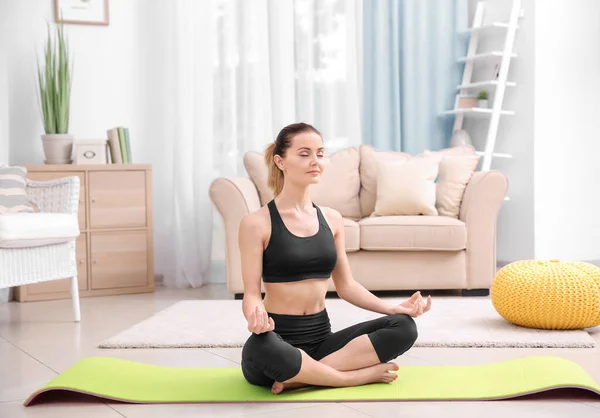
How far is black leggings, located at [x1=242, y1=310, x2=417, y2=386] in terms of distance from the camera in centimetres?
196

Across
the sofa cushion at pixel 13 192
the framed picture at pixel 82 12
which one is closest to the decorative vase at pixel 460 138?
the framed picture at pixel 82 12

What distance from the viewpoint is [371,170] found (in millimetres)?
4598

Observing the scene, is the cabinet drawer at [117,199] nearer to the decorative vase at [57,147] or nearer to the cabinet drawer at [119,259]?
the cabinet drawer at [119,259]

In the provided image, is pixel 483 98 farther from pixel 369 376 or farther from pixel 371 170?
pixel 369 376

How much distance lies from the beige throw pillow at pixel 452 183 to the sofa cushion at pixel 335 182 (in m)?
0.49

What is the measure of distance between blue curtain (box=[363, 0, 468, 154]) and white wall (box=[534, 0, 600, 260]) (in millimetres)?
635

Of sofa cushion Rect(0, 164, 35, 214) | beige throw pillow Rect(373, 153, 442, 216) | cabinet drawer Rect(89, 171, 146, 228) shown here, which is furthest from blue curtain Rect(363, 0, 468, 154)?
sofa cushion Rect(0, 164, 35, 214)

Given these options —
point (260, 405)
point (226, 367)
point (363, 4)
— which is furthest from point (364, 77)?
point (260, 405)

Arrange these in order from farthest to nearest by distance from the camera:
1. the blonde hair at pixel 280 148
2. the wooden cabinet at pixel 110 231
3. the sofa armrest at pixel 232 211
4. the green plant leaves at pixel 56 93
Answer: the green plant leaves at pixel 56 93
the wooden cabinet at pixel 110 231
the sofa armrest at pixel 232 211
the blonde hair at pixel 280 148

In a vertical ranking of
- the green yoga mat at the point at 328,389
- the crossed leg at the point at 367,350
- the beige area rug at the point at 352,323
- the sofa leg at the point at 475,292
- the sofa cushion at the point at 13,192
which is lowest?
the sofa leg at the point at 475,292

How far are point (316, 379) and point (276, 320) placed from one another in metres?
0.19

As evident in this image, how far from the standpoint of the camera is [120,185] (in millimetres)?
4484

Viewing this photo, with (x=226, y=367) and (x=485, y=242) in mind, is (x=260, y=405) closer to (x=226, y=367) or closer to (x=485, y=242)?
(x=226, y=367)

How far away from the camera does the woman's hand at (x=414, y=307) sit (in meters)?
2.07
